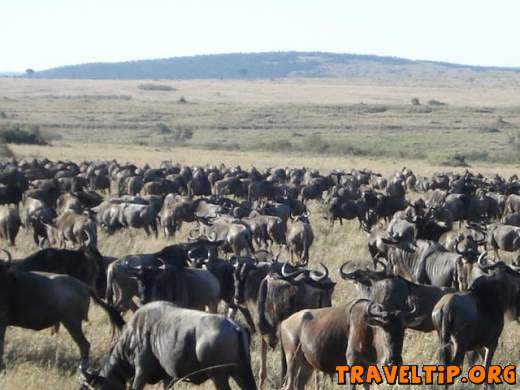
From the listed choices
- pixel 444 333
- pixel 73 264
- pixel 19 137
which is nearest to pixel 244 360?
pixel 444 333

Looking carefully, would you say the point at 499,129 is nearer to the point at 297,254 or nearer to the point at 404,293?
the point at 297,254

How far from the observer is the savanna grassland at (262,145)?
10516 mm

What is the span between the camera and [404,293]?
9625 mm

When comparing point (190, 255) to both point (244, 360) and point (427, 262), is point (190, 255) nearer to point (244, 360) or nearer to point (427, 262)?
point (427, 262)

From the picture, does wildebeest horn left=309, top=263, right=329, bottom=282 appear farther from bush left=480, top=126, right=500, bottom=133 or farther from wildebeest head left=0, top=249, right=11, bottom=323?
bush left=480, top=126, right=500, bottom=133

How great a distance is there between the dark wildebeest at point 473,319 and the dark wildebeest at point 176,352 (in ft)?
8.42

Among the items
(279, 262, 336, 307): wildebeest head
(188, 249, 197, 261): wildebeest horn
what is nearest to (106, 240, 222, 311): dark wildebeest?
(188, 249, 197, 261): wildebeest horn

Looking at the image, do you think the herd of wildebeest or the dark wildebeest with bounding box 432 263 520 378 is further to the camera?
the dark wildebeest with bounding box 432 263 520 378

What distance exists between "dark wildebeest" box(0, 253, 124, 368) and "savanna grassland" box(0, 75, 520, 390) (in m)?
0.47

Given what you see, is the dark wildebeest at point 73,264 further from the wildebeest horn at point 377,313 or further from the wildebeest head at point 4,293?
the wildebeest horn at point 377,313

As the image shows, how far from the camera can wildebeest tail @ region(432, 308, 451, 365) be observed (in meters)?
9.12

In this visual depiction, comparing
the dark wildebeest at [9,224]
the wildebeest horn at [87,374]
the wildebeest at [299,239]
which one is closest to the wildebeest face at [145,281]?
the wildebeest horn at [87,374]

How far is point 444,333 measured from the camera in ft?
29.9

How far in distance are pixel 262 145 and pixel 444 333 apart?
5908 cm
